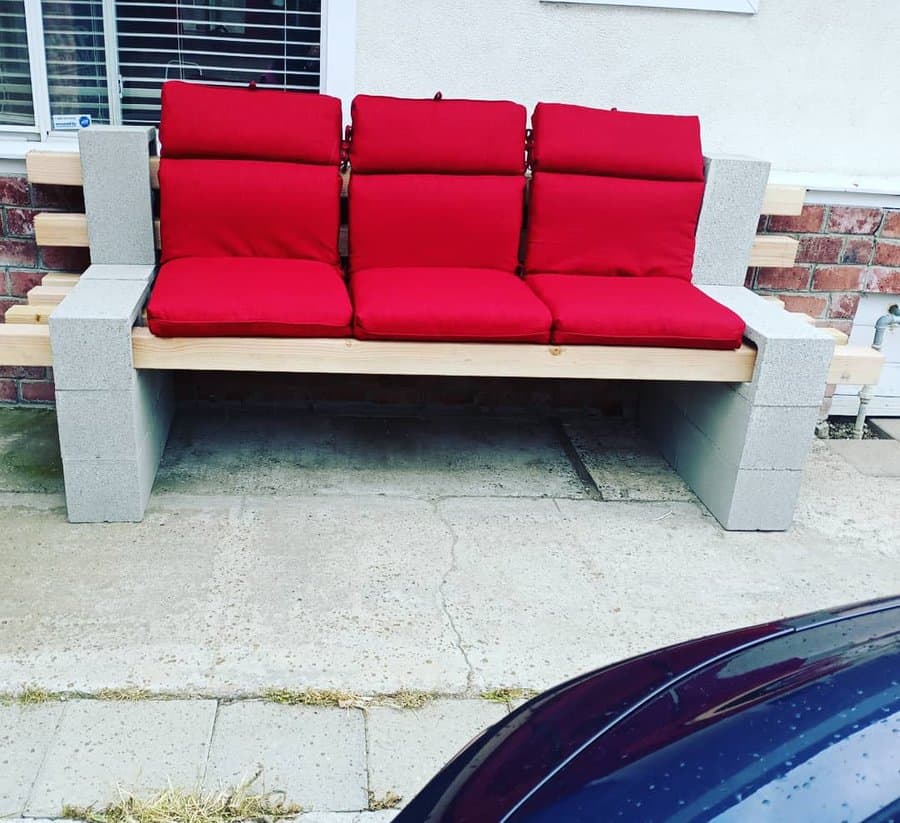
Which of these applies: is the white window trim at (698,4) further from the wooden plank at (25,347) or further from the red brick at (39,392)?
the red brick at (39,392)

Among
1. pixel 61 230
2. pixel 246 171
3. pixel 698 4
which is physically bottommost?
pixel 61 230

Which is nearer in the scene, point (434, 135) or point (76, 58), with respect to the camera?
point (434, 135)

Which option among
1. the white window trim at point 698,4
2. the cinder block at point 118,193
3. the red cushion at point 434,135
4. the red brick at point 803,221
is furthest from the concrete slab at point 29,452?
the red brick at point 803,221

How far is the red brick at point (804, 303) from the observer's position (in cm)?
404

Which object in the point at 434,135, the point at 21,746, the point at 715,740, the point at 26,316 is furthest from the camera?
the point at 434,135

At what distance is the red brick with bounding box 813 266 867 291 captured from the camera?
4012mm

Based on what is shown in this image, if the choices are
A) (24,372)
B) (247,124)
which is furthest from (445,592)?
(24,372)

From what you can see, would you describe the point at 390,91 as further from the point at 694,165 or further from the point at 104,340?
the point at 104,340

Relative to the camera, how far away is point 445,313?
2.96 m

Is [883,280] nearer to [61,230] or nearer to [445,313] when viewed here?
[445,313]

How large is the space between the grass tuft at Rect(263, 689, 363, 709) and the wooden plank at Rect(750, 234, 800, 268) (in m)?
2.42

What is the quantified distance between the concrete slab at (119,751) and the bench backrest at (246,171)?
5.69 feet

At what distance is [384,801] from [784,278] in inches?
116

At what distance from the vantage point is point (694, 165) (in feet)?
11.5
